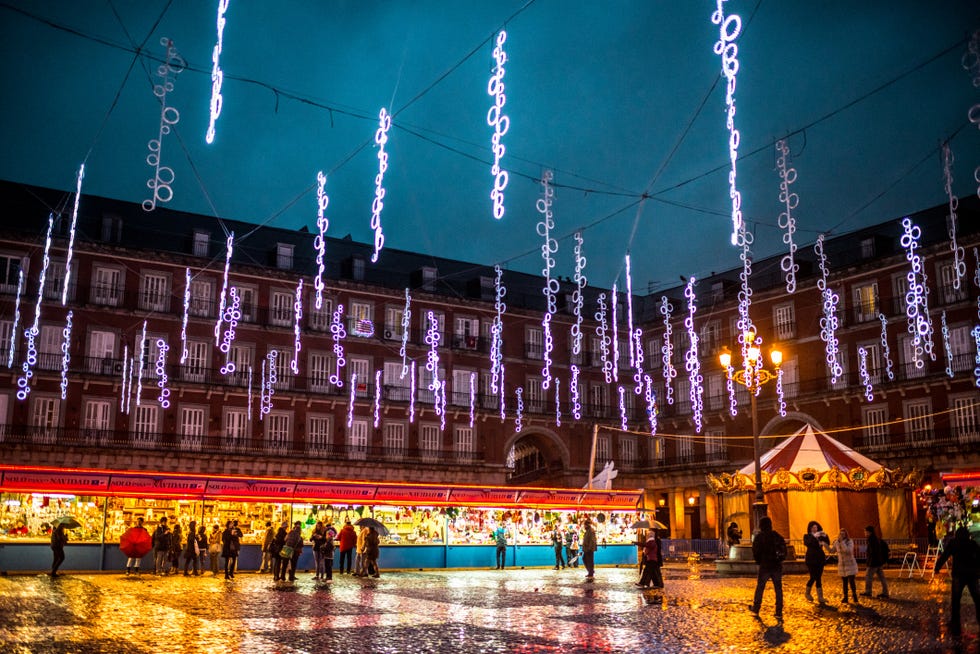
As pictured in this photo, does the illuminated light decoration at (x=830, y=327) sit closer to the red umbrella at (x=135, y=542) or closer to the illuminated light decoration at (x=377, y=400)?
the illuminated light decoration at (x=377, y=400)

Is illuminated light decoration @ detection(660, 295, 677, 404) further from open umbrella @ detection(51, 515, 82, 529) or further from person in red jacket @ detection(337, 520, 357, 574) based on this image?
open umbrella @ detection(51, 515, 82, 529)

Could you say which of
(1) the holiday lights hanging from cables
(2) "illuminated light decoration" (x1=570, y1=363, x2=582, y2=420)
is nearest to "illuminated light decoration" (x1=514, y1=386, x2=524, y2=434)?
(2) "illuminated light decoration" (x1=570, y1=363, x2=582, y2=420)

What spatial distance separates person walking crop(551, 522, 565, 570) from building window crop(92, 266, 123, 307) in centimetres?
2013

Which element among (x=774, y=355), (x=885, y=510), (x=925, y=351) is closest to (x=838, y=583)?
(x=774, y=355)

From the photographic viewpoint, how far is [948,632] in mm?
10914

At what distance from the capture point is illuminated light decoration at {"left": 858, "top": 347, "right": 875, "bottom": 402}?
3831 cm

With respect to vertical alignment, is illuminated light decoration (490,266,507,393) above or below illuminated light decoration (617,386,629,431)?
above

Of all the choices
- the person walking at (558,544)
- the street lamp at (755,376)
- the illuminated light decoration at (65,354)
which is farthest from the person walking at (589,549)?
the illuminated light decoration at (65,354)

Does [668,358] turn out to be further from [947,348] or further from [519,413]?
[947,348]

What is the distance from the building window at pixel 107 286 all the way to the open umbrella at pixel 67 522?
1613cm

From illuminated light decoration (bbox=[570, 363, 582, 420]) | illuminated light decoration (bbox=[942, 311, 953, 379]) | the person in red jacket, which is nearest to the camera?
the person in red jacket

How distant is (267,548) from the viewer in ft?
78.4

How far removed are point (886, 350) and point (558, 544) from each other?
1825cm

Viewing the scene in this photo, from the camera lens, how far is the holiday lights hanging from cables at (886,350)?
37656 mm
